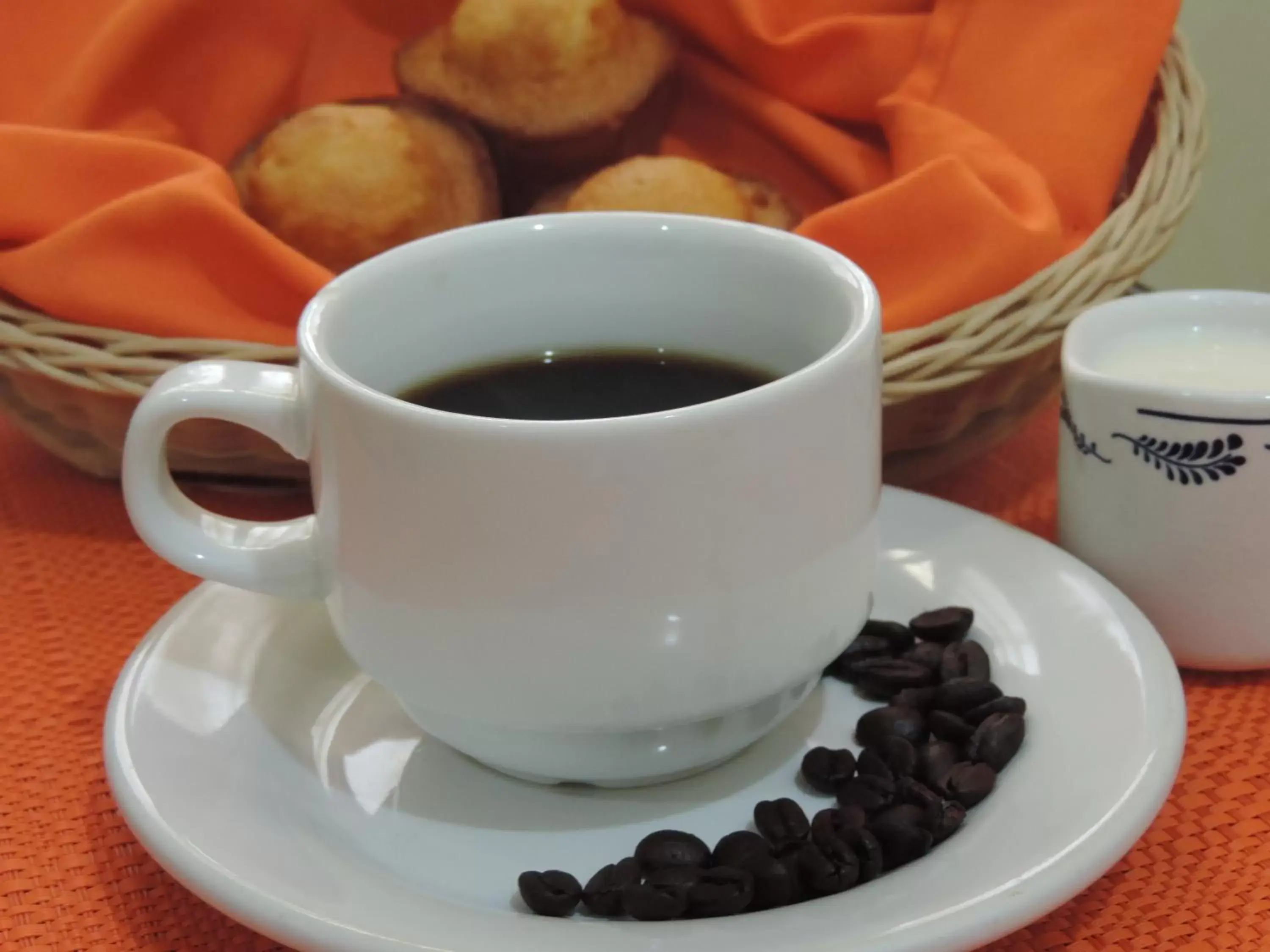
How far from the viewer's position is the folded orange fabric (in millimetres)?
719

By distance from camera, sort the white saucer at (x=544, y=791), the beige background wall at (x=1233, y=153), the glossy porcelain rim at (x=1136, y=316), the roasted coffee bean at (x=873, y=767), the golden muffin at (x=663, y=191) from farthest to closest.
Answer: the beige background wall at (x=1233, y=153) → the golden muffin at (x=663, y=191) → the glossy porcelain rim at (x=1136, y=316) → the roasted coffee bean at (x=873, y=767) → the white saucer at (x=544, y=791)

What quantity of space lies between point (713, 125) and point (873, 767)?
1.87ft

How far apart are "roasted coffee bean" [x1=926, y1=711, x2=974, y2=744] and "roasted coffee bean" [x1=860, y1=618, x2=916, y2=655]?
0.06m

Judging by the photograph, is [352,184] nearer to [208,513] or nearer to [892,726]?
[208,513]

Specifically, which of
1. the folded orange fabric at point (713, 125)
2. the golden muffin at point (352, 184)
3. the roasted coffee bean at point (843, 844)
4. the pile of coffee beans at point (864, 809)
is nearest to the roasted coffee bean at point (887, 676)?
the pile of coffee beans at point (864, 809)

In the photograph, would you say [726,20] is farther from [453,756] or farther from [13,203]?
[453,756]

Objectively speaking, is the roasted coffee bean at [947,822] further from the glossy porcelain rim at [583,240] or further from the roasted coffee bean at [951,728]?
the glossy porcelain rim at [583,240]

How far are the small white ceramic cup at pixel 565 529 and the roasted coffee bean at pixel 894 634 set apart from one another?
9cm

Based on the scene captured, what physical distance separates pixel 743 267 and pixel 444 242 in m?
0.13

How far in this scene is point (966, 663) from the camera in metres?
0.56

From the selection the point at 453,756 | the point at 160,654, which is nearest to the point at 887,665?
the point at 453,756

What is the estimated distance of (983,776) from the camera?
0.49m

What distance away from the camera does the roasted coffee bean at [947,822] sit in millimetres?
461

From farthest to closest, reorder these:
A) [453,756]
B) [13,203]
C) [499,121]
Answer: [499,121]
[13,203]
[453,756]
